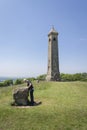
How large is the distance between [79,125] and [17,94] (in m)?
9.51

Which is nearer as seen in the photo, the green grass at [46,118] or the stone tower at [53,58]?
the green grass at [46,118]

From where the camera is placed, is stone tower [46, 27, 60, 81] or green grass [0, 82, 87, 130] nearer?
green grass [0, 82, 87, 130]

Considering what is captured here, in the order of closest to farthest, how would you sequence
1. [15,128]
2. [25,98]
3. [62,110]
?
1. [15,128]
2. [62,110]
3. [25,98]

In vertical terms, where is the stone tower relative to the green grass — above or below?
above

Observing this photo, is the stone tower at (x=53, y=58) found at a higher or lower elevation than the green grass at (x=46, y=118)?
higher

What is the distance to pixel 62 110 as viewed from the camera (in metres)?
17.9

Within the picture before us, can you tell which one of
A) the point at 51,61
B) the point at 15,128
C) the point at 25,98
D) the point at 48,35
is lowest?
the point at 15,128

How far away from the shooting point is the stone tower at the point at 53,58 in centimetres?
5322

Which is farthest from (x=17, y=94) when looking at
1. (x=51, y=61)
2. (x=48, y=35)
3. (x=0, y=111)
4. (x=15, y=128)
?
(x=48, y=35)

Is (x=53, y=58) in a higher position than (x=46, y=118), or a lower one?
higher

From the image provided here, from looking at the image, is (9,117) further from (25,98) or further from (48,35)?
(48,35)

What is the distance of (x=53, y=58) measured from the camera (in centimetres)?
5412

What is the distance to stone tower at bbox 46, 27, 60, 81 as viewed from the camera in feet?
175

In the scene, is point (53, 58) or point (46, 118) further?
point (53, 58)
